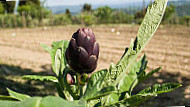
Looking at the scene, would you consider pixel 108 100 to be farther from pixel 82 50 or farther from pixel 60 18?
pixel 60 18

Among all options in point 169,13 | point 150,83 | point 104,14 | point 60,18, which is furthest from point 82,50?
point 60,18

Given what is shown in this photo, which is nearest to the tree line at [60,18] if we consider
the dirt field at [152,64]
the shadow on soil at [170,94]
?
the dirt field at [152,64]

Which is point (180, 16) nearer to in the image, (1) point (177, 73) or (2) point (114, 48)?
(2) point (114, 48)

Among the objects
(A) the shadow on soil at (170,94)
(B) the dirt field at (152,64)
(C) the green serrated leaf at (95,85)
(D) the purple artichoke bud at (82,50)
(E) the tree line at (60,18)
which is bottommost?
(A) the shadow on soil at (170,94)

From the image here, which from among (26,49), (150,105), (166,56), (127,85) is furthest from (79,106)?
(26,49)

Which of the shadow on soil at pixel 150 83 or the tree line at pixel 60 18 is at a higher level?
the tree line at pixel 60 18

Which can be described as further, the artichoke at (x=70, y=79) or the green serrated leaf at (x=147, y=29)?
the artichoke at (x=70, y=79)

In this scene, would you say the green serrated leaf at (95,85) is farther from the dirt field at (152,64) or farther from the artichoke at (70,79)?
the dirt field at (152,64)

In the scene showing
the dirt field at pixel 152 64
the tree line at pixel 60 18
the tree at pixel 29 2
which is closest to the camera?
the dirt field at pixel 152 64

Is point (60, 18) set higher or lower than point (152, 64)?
higher
